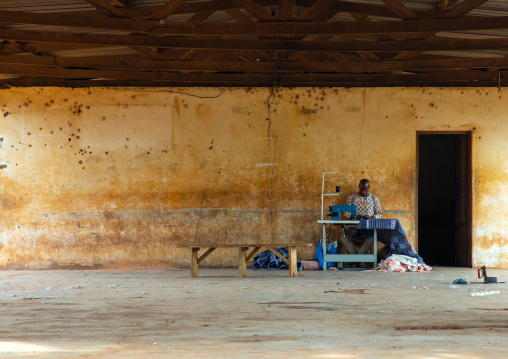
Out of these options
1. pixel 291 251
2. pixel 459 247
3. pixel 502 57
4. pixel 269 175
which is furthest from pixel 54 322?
pixel 459 247

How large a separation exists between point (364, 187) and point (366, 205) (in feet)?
1.00

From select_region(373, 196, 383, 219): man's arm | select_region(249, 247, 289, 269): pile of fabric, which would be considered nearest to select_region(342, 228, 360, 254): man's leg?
select_region(373, 196, 383, 219): man's arm

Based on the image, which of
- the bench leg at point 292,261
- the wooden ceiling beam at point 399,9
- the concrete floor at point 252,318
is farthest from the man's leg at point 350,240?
the wooden ceiling beam at point 399,9

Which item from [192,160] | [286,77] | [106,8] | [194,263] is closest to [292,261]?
[194,263]

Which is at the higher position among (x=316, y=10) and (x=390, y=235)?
(x=316, y=10)

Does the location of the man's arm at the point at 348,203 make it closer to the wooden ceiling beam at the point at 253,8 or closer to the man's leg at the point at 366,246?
the man's leg at the point at 366,246

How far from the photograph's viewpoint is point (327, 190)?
35.6 ft

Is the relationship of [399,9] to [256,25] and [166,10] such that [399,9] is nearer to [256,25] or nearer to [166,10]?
[256,25]

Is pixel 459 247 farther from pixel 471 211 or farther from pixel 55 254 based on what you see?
A: pixel 55 254

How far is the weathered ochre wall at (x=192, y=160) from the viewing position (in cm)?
1078

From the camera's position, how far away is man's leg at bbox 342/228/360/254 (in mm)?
10523

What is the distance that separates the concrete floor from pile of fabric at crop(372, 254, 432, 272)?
1357 millimetres

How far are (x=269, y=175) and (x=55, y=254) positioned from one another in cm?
394

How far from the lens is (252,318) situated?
5051mm
